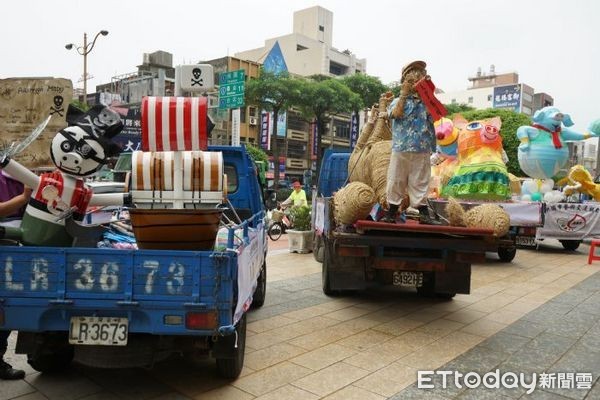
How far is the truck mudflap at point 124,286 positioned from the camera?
10.00ft

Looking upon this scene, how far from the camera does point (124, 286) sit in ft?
10.0

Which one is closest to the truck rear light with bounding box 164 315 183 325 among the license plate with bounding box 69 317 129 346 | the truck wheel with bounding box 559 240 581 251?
the license plate with bounding box 69 317 129 346

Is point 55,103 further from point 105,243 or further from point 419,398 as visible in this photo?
point 419,398

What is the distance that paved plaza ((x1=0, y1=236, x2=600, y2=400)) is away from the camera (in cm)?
363

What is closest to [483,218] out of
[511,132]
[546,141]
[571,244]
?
[571,244]

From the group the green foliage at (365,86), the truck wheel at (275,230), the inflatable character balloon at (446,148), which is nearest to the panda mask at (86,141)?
the inflatable character balloon at (446,148)

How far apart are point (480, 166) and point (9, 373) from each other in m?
9.48

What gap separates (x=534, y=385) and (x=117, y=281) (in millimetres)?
3366

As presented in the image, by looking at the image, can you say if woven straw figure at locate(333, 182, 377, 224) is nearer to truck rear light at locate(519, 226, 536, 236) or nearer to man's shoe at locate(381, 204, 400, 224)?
man's shoe at locate(381, 204, 400, 224)

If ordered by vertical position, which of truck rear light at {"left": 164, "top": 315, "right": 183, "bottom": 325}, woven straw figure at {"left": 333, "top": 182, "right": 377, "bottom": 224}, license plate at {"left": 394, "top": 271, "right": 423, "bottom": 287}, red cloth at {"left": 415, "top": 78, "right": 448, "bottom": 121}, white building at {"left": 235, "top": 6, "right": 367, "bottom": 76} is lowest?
license plate at {"left": 394, "top": 271, "right": 423, "bottom": 287}

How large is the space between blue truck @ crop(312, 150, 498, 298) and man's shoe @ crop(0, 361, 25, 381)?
3.27 metres

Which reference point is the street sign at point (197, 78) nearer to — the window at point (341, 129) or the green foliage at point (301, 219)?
the green foliage at point (301, 219)

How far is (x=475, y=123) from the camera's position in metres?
11.4

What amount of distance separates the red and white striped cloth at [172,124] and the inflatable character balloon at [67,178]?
13.4 inches
